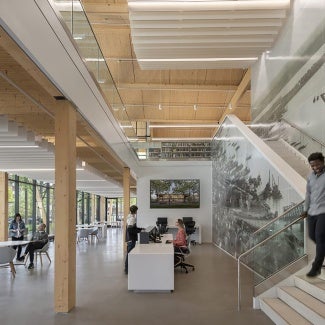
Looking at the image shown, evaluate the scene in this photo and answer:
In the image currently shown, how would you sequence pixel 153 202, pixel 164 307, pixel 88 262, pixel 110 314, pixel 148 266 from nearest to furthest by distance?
1. pixel 110 314
2. pixel 164 307
3. pixel 148 266
4. pixel 88 262
5. pixel 153 202

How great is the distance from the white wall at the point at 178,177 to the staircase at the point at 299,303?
12.8m

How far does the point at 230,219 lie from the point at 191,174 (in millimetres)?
6021

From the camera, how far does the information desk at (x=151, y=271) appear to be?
25.5 ft

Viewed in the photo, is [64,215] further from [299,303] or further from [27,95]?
[299,303]

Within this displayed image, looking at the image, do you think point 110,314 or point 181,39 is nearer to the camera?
point 110,314

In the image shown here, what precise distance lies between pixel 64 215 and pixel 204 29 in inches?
243

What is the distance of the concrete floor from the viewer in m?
5.92

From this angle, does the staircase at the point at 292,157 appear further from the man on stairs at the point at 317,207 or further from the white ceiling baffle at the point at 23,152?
the white ceiling baffle at the point at 23,152

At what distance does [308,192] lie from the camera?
18.6 feet

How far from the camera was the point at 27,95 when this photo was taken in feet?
21.7

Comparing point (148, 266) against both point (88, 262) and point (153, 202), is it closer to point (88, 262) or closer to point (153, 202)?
point (88, 262)

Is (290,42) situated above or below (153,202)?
above

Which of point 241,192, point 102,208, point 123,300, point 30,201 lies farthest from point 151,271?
point 102,208

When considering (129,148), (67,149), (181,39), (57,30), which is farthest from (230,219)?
(57,30)
